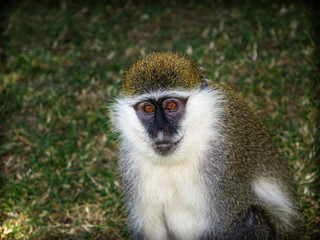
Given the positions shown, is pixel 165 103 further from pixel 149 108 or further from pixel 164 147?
pixel 164 147

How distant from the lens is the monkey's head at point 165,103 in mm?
3092

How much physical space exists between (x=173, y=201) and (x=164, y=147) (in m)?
0.46

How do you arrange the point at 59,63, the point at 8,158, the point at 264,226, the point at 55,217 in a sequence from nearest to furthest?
the point at 264,226 < the point at 55,217 < the point at 8,158 < the point at 59,63

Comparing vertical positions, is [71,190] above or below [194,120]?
below

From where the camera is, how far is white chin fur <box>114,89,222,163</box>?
3121 mm

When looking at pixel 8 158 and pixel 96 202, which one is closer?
pixel 96 202

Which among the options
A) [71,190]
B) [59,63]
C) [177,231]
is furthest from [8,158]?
[177,231]

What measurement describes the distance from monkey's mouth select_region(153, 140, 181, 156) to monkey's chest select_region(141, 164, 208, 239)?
0.18 metres

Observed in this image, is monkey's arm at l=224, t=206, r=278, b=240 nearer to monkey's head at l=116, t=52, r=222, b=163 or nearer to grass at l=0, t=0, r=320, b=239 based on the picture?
monkey's head at l=116, t=52, r=222, b=163

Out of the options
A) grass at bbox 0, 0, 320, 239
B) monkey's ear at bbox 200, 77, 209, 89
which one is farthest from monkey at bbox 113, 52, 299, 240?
grass at bbox 0, 0, 320, 239

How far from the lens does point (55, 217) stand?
4.13 meters

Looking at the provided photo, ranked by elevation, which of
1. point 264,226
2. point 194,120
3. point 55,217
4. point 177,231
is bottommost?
point 55,217

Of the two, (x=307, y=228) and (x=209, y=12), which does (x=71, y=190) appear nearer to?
(x=307, y=228)

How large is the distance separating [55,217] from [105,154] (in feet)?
3.05
